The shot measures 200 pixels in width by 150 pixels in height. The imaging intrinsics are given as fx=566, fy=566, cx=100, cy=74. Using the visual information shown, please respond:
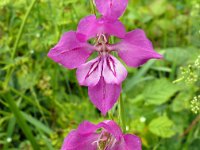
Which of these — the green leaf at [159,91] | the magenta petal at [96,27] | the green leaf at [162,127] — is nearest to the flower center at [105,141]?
the magenta petal at [96,27]

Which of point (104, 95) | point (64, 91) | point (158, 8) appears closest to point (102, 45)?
point (104, 95)

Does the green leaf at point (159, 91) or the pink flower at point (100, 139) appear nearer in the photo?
the pink flower at point (100, 139)

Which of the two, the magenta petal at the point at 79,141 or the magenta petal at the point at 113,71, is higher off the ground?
the magenta petal at the point at 113,71

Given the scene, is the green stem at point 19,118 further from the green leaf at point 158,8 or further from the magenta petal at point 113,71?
the green leaf at point 158,8

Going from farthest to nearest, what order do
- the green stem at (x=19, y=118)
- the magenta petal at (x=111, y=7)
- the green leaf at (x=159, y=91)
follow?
the green leaf at (x=159, y=91), the green stem at (x=19, y=118), the magenta petal at (x=111, y=7)

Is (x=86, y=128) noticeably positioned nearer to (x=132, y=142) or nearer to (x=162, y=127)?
(x=132, y=142)

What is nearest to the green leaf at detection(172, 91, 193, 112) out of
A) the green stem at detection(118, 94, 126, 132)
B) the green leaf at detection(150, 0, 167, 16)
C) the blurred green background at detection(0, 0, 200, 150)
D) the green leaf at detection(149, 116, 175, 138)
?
the blurred green background at detection(0, 0, 200, 150)

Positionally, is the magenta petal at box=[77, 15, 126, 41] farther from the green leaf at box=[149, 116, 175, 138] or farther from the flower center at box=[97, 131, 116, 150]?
the green leaf at box=[149, 116, 175, 138]

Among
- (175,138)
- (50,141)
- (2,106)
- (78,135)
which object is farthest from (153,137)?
(78,135)
